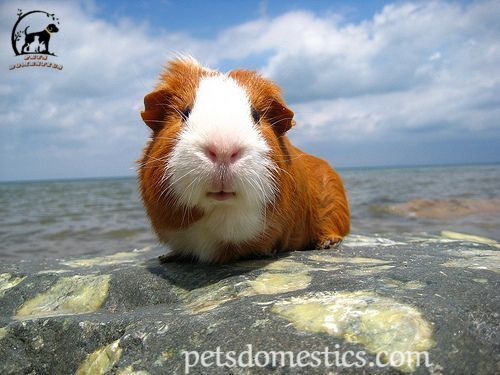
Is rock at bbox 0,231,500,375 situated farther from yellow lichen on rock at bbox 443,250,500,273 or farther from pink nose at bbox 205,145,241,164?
pink nose at bbox 205,145,241,164

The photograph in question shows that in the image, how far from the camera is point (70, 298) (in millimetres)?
2975

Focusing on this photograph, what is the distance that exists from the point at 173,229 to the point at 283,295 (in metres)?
1.06

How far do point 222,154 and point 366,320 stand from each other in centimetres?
112

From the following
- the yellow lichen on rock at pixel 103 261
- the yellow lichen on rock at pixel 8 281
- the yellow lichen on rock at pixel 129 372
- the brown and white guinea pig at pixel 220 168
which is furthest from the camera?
the yellow lichen on rock at pixel 103 261

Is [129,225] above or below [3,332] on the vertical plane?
below

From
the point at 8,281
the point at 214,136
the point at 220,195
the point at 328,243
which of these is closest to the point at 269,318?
the point at 220,195

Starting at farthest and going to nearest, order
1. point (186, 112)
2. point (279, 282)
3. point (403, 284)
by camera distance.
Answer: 1. point (186, 112)
2. point (279, 282)
3. point (403, 284)

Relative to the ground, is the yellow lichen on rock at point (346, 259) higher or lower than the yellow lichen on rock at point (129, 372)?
higher

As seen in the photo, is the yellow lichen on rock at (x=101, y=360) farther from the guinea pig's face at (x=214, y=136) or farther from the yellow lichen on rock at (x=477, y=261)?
the yellow lichen on rock at (x=477, y=261)

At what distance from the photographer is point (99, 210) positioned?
Result: 1614cm

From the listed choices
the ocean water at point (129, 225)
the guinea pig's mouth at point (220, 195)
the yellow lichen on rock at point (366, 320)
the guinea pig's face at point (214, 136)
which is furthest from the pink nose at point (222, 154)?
the ocean water at point (129, 225)

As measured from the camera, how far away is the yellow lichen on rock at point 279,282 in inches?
94.7

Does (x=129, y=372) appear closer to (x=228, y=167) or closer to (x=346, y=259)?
(x=228, y=167)

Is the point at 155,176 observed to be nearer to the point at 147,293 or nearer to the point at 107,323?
the point at 147,293
